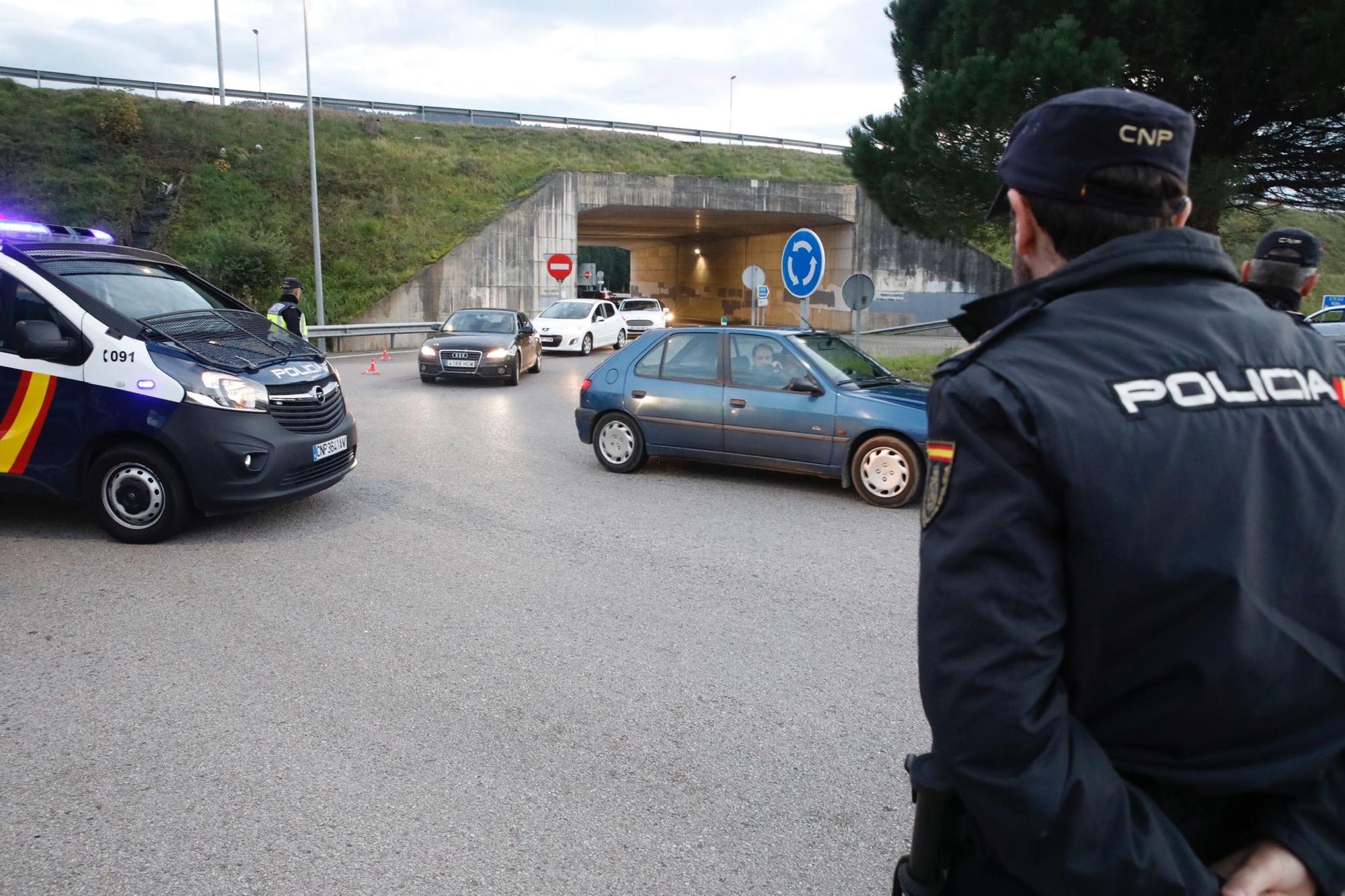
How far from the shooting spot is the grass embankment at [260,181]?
94.8 ft

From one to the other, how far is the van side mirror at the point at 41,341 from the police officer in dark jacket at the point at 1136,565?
6906 millimetres

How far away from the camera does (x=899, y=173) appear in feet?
56.2

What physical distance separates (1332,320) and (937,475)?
1003 inches

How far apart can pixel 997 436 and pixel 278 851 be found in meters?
2.85

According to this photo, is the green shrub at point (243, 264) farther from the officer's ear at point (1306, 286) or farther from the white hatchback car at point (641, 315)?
the officer's ear at point (1306, 286)

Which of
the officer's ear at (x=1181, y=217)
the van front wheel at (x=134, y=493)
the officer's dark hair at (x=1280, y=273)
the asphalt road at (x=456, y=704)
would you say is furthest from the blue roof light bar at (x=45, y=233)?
the officer's dark hair at (x=1280, y=273)

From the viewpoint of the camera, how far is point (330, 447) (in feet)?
24.6

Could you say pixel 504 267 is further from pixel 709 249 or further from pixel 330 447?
pixel 330 447

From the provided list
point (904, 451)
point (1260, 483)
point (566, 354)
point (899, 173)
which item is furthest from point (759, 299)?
point (1260, 483)

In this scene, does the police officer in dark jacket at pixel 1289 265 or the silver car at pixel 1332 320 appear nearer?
the police officer in dark jacket at pixel 1289 265

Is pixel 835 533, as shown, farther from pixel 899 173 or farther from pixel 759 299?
pixel 759 299

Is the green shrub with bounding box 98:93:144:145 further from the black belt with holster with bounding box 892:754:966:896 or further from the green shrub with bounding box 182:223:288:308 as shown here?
the black belt with holster with bounding box 892:754:966:896

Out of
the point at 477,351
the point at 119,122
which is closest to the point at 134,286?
the point at 477,351

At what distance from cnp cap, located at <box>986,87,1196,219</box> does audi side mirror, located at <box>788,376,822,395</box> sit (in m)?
7.15
